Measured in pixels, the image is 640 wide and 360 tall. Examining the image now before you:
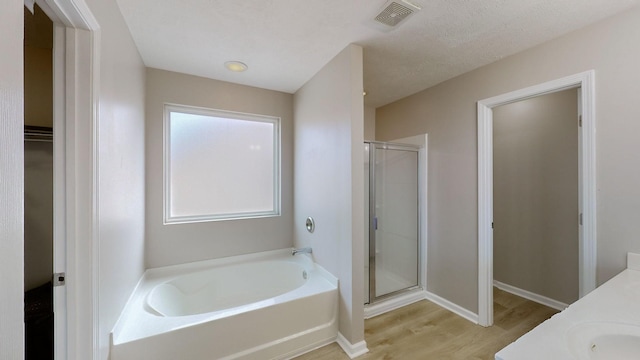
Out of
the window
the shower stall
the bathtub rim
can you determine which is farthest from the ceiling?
the bathtub rim

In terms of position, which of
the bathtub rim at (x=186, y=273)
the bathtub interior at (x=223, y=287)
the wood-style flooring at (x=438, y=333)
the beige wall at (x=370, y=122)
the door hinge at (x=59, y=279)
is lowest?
the wood-style flooring at (x=438, y=333)

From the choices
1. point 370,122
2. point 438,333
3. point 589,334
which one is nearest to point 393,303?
point 438,333

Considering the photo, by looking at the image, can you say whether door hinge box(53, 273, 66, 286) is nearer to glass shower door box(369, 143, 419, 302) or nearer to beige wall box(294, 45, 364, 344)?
beige wall box(294, 45, 364, 344)

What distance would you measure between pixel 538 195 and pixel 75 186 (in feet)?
12.4

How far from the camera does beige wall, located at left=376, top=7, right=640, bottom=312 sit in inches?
55.9

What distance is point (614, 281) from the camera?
3.99 ft

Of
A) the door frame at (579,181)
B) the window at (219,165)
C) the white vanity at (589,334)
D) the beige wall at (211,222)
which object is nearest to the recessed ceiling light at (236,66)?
the beige wall at (211,222)

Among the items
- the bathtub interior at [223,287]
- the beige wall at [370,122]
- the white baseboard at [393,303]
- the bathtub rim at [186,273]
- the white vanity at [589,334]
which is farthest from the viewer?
the beige wall at [370,122]

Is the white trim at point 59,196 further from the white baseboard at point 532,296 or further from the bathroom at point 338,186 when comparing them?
the white baseboard at point 532,296

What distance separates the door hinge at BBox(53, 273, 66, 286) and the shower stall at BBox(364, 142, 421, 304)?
2076mm

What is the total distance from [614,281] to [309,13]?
7.30 ft

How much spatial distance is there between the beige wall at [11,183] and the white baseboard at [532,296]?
3.67m

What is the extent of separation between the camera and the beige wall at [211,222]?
2215 millimetres

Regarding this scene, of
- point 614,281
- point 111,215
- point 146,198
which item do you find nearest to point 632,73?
point 614,281
